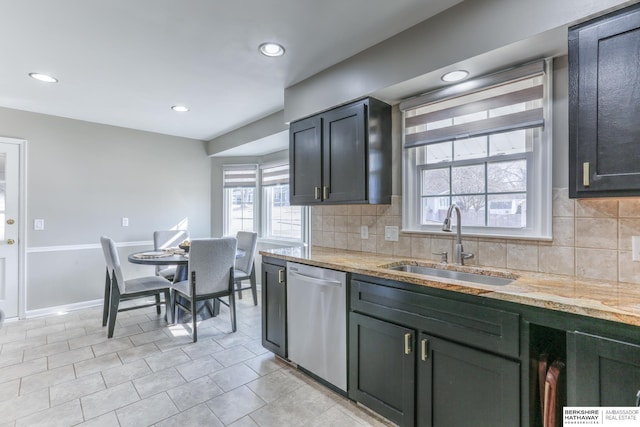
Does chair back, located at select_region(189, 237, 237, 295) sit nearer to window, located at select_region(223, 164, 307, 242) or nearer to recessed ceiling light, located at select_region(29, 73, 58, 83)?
window, located at select_region(223, 164, 307, 242)

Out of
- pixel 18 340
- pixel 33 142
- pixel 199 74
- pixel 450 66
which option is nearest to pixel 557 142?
pixel 450 66

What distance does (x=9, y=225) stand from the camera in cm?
347

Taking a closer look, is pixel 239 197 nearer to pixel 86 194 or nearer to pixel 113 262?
pixel 86 194

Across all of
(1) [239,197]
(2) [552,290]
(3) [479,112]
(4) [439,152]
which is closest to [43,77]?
(1) [239,197]

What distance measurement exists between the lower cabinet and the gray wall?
3.68m

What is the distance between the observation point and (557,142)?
1.73 m

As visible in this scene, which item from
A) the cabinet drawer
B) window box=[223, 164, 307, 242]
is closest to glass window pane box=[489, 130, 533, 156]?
the cabinet drawer

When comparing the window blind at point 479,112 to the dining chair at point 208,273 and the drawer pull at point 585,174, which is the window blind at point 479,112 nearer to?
the drawer pull at point 585,174

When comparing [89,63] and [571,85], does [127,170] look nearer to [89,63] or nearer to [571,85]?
[89,63]

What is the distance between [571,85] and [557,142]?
411 millimetres

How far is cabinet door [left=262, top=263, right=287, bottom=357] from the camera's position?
244 cm

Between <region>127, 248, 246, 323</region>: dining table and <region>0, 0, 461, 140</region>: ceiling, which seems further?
<region>127, 248, 246, 323</region>: dining table

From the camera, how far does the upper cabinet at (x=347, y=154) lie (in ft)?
7.51

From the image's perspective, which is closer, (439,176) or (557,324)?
(557,324)
